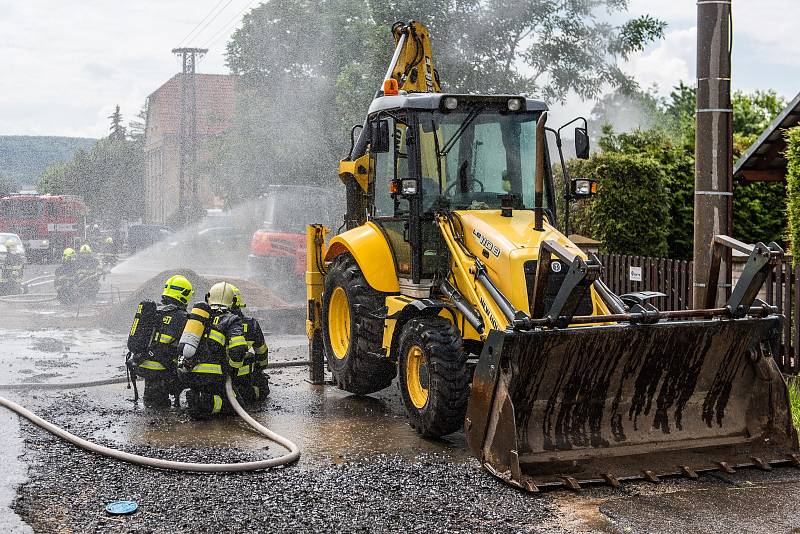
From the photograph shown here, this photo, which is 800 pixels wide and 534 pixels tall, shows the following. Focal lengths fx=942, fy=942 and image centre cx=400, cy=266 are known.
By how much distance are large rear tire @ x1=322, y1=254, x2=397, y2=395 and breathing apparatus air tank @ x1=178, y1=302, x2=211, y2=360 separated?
4.63 ft

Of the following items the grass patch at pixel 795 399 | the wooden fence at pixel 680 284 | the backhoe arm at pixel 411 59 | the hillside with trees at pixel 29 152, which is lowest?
the grass patch at pixel 795 399

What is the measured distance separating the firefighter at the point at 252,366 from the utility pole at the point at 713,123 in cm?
426

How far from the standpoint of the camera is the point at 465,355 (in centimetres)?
748

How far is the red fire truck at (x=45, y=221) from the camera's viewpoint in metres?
34.2

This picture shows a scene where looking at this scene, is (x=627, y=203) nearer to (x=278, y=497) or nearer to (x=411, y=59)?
(x=411, y=59)

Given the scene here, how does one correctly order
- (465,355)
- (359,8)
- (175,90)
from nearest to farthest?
(465,355) → (359,8) → (175,90)

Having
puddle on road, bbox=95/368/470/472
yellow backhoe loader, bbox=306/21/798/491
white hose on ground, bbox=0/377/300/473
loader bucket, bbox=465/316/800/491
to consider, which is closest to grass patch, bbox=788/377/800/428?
loader bucket, bbox=465/316/800/491

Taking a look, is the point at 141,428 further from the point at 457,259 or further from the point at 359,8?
the point at 359,8

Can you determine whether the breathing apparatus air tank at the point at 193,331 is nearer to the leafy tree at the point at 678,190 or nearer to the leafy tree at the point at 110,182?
the leafy tree at the point at 678,190

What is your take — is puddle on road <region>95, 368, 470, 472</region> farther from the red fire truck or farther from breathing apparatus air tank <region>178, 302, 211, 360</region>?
the red fire truck

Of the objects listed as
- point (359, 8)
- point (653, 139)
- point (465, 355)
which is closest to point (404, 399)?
point (465, 355)

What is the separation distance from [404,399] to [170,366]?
8.45 feet

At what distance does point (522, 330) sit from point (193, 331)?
3523mm

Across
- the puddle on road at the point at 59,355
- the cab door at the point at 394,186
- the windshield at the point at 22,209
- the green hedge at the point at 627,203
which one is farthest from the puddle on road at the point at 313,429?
the windshield at the point at 22,209
